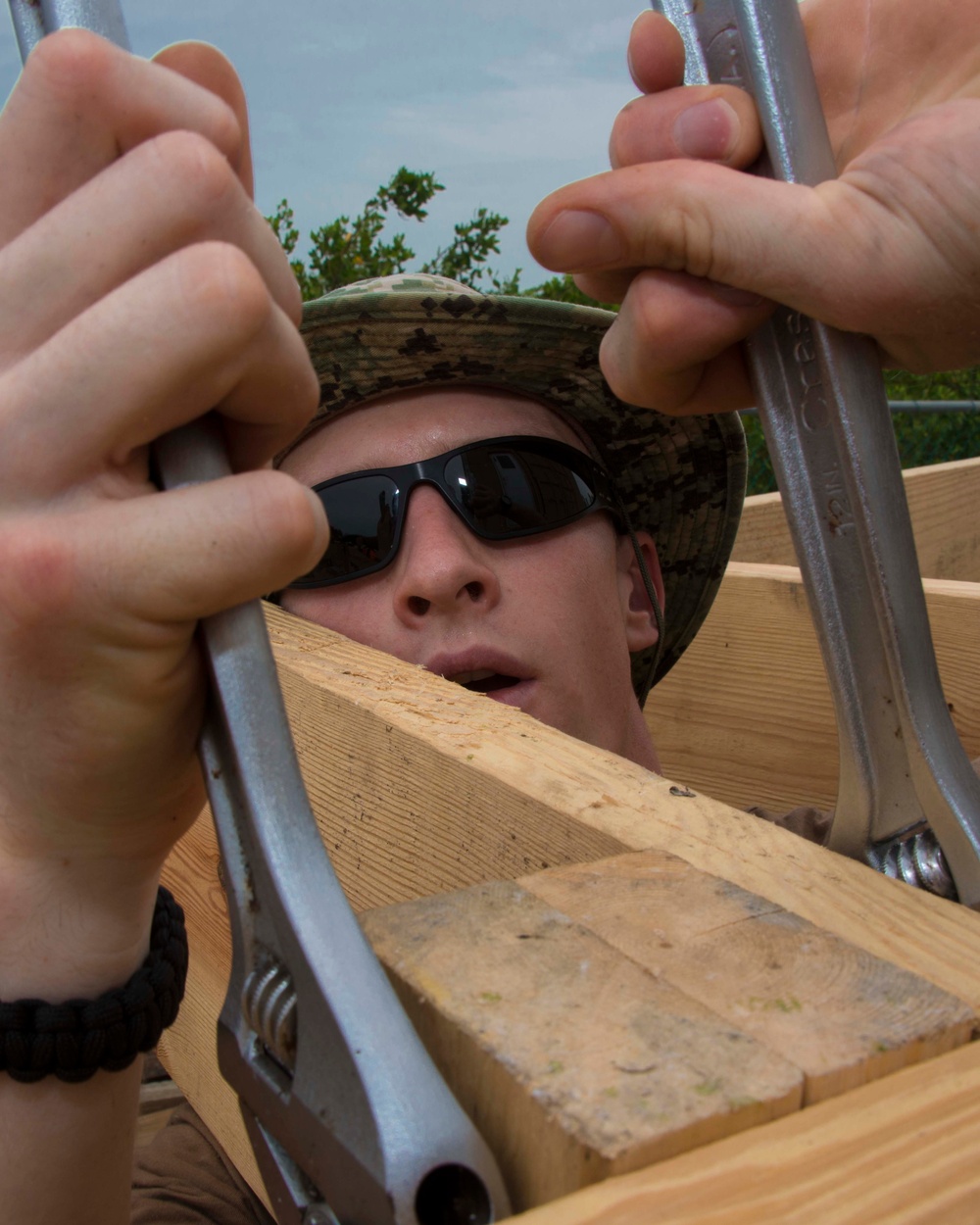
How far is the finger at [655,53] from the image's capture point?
940 mm

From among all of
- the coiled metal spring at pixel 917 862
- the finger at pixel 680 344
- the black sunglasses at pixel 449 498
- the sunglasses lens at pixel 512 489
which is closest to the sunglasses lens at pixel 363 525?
the black sunglasses at pixel 449 498

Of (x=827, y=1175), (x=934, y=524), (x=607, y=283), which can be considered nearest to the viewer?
(x=827, y=1175)

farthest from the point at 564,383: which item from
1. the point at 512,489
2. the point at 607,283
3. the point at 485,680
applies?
the point at 607,283

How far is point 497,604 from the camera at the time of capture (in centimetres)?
184

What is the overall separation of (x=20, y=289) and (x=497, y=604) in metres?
1.26

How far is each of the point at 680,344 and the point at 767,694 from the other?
4.57ft

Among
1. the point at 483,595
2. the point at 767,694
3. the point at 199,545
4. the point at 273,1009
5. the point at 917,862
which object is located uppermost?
the point at 199,545

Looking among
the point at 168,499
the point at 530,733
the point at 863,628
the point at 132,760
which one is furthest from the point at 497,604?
the point at 168,499

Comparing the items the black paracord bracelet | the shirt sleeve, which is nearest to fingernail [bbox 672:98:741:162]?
the black paracord bracelet

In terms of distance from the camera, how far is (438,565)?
1791mm

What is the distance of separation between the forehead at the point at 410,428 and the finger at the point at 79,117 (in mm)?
1238

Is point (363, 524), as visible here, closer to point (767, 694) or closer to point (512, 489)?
point (512, 489)

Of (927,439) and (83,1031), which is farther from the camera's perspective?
(927,439)

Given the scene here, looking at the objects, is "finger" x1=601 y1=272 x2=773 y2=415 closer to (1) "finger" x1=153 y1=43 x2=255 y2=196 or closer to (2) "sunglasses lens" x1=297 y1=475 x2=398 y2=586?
(1) "finger" x1=153 y1=43 x2=255 y2=196
